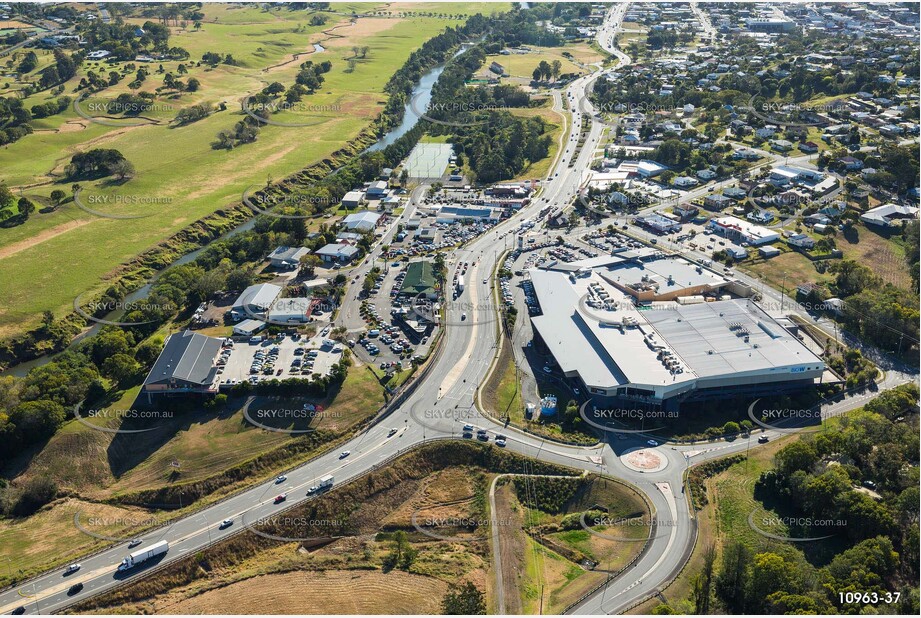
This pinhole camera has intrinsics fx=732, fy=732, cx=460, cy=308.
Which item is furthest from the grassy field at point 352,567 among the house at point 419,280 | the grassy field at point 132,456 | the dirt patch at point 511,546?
the house at point 419,280

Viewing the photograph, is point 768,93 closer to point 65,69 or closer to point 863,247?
point 863,247

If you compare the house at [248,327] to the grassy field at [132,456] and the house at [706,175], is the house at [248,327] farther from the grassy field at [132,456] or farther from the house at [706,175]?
the house at [706,175]

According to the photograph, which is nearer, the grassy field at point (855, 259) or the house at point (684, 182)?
the grassy field at point (855, 259)

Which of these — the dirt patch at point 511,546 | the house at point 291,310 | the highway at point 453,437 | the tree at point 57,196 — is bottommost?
the dirt patch at point 511,546

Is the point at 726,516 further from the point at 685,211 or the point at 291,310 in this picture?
the point at 685,211

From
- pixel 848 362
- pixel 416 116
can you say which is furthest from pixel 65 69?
pixel 848 362

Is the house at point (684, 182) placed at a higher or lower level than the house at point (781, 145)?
lower

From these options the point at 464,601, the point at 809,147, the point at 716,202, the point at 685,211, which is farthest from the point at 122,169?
the point at 809,147
